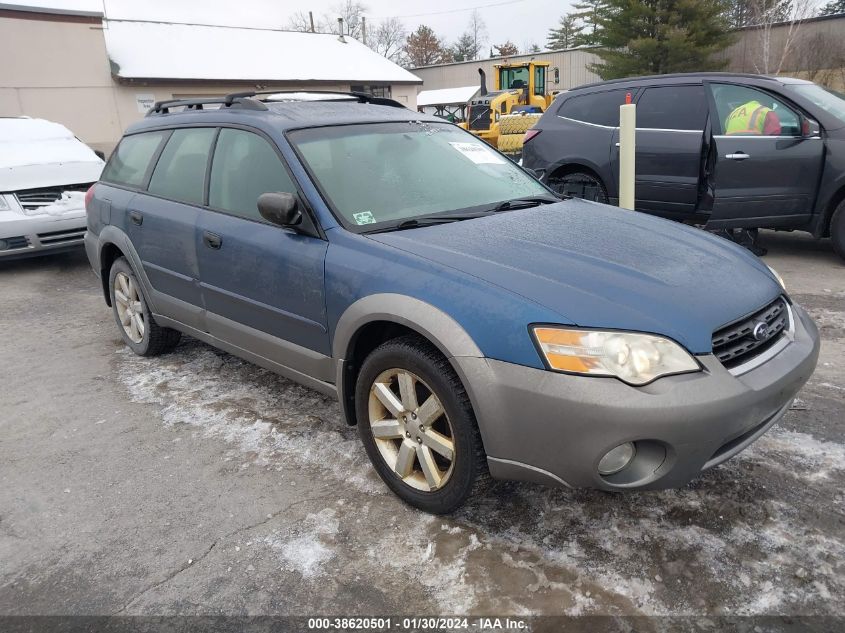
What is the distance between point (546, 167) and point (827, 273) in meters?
2.98

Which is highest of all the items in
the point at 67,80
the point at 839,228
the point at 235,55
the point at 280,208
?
the point at 235,55

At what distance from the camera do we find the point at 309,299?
9.63 feet

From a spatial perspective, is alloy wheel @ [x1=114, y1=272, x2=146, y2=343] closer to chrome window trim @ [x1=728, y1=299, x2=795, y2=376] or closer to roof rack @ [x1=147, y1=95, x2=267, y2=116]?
roof rack @ [x1=147, y1=95, x2=267, y2=116]

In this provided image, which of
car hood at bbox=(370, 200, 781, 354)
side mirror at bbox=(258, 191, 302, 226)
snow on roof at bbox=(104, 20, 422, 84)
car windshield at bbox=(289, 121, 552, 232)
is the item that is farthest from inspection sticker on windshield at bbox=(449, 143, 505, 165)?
snow on roof at bbox=(104, 20, 422, 84)

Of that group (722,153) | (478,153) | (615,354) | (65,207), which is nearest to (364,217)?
(478,153)

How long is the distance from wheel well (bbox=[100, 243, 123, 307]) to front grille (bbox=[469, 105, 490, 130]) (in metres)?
17.4

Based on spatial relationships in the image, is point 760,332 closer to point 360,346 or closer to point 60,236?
point 360,346

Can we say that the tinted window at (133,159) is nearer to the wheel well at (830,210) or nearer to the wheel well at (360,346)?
the wheel well at (360,346)

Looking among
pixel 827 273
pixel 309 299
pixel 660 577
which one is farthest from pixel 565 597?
pixel 827 273

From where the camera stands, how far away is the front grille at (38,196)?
730 centimetres

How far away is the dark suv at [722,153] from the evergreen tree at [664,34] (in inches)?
858

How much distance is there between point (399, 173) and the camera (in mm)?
3260

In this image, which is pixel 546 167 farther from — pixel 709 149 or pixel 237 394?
pixel 237 394

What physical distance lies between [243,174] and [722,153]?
464cm
